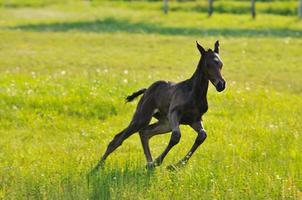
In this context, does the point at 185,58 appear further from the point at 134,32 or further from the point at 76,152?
the point at 76,152

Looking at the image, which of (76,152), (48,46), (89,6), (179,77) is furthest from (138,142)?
(89,6)

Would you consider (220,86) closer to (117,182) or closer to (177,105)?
(177,105)

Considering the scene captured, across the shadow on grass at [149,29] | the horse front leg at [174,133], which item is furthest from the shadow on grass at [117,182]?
the shadow on grass at [149,29]

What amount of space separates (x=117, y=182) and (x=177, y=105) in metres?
1.13

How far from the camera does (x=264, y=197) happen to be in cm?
716

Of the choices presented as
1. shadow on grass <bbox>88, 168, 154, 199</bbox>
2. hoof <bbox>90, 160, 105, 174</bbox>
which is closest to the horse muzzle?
shadow on grass <bbox>88, 168, 154, 199</bbox>

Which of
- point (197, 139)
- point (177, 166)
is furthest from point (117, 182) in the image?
point (197, 139)

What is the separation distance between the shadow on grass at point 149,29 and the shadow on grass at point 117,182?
831 inches

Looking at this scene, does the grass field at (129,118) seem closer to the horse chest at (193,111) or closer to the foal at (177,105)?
the foal at (177,105)

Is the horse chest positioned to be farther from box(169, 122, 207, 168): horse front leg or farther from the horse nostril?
the horse nostril

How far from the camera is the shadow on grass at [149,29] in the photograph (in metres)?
29.3

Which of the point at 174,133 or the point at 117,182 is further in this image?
the point at 174,133

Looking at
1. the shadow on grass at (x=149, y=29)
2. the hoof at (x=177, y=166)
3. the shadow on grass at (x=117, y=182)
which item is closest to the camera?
the shadow on grass at (x=117, y=182)

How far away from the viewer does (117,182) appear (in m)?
7.58
